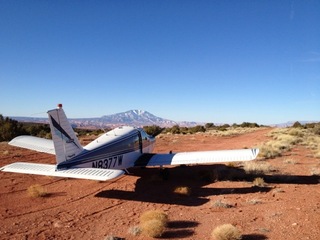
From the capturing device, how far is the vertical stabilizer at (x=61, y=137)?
34.0ft

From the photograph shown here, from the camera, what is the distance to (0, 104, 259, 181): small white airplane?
395 inches

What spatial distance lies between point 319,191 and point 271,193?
1.84 meters

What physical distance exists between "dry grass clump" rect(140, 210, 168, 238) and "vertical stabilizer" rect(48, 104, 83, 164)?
4356 millimetres

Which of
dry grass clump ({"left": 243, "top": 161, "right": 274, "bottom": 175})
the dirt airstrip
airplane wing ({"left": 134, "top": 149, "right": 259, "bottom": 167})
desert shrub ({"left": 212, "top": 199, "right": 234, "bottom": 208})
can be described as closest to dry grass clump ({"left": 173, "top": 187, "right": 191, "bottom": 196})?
the dirt airstrip

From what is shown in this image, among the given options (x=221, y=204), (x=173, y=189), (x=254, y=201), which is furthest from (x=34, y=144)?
(x=254, y=201)

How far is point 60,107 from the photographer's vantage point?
35.1 ft

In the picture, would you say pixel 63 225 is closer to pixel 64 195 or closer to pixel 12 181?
pixel 64 195

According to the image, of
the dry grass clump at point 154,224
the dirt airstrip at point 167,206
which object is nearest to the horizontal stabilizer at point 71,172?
the dirt airstrip at point 167,206

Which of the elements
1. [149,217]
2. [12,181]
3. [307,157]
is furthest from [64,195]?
[307,157]

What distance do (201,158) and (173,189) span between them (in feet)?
6.27

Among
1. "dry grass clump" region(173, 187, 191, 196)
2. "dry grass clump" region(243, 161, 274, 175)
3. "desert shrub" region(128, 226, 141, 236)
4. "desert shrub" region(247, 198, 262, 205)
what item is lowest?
"desert shrub" region(247, 198, 262, 205)

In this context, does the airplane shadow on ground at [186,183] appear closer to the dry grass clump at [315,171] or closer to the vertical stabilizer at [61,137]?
the dry grass clump at [315,171]

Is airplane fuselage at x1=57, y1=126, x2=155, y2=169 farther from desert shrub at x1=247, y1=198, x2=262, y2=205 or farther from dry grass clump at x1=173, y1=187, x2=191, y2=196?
desert shrub at x1=247, y1=198, x2=262, y2=205

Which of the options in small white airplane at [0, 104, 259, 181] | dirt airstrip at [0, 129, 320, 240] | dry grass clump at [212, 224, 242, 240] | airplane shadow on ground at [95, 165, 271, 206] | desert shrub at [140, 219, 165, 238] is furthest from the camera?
airplane shadow on ground at [95, 165, 271, 206]
